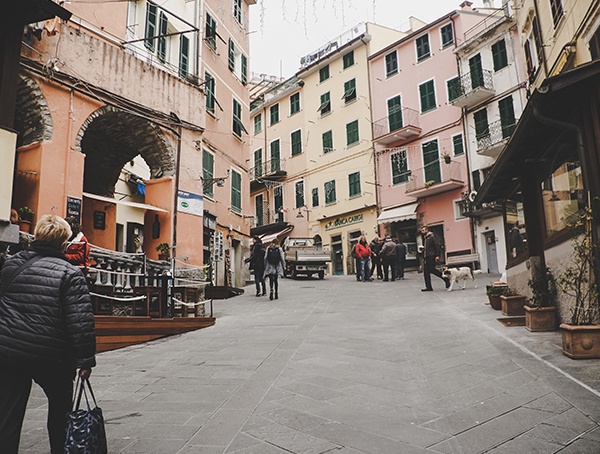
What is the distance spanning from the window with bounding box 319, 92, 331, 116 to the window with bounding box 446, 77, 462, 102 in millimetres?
9007

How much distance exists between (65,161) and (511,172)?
9000 mm

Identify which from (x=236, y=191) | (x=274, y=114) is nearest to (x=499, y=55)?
(x=236, y=191)

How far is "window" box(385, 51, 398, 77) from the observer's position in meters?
29.9

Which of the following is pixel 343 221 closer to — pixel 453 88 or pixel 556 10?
pixel 453 88

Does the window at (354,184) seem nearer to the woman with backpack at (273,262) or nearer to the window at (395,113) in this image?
the window at (395,113)

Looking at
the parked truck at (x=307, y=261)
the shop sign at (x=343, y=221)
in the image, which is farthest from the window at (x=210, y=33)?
the shop sign at (x=343, y=221)

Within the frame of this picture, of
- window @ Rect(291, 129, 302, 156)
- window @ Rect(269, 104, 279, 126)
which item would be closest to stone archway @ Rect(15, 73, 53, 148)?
window @ Rect(291, 129, 302, 156)

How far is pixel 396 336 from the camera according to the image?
26.3 ft

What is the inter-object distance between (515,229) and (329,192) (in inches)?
883

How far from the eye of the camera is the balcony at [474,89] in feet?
79.4

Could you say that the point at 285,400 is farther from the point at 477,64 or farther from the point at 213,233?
the point at 477,64

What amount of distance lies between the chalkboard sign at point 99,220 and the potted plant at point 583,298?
11904 millimetres

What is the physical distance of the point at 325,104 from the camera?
3369cm

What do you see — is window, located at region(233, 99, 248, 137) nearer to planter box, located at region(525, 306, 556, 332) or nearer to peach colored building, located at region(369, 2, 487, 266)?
peach colored building, located at region(369, 2, 487, 266)
